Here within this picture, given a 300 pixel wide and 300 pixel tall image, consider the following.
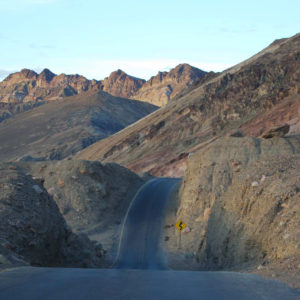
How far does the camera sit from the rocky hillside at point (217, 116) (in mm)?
75875

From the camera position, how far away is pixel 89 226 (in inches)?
1548

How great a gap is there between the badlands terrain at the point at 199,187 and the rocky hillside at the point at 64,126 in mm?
38088

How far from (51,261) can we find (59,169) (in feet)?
84.1

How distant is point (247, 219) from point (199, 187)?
15.7m

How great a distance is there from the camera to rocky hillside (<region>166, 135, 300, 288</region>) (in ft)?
53.7

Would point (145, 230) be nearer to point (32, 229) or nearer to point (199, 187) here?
point (199, 187)

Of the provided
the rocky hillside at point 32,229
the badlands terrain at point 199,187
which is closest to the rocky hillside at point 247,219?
the badlands terrain at point 199,187

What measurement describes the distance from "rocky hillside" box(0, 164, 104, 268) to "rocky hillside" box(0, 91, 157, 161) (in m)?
106

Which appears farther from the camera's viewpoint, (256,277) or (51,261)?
(51,261)

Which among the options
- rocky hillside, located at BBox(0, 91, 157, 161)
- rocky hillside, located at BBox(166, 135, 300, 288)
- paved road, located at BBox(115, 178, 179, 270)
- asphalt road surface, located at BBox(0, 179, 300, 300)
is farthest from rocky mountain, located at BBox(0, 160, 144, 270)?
rocky hillside, located at BBox(0, 91, 157, 161)

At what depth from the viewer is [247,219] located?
2155 centimetres

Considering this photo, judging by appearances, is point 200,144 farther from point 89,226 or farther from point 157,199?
point 89,226

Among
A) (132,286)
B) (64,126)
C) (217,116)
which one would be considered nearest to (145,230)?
(132,286)

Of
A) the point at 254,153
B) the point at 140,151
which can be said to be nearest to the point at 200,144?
the point at 140,151
